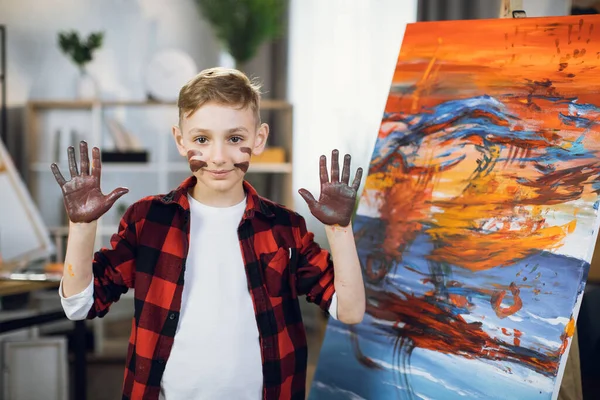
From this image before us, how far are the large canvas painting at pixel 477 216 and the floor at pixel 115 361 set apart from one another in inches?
68.1

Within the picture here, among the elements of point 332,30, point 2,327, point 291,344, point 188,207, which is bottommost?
point 2,327

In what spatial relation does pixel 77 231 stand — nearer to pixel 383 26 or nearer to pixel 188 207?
pixel 188 207

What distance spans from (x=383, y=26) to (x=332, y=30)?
32cm

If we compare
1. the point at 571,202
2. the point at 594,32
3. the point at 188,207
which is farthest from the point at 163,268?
the point at 594,32

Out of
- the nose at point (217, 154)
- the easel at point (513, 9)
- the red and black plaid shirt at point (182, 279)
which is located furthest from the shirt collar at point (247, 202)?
the easel at point (513, 9)

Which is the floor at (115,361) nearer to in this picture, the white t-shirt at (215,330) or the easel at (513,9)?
the white t-shirt at (215,330)

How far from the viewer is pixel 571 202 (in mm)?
1223

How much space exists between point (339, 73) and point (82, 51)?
157 centimetres

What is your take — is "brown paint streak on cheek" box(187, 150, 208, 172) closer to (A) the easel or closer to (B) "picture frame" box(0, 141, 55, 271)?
(A) the easel

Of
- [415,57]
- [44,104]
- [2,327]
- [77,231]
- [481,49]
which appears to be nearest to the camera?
[77,231]

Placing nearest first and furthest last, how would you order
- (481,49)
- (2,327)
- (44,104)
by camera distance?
(481,49) < (2,327) < (44,104)

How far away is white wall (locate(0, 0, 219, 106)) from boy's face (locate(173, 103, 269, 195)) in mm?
3101

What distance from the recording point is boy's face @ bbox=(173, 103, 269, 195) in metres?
1.20

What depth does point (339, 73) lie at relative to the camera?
409 cm
